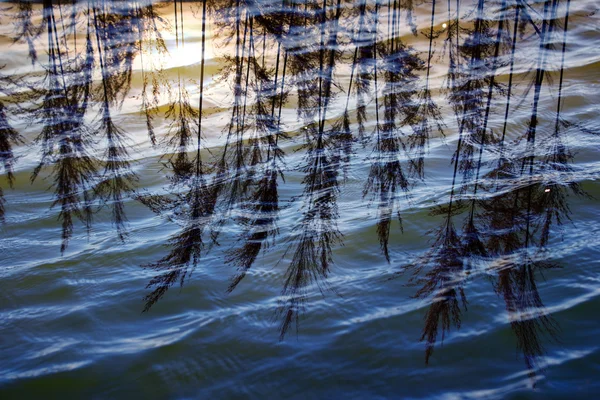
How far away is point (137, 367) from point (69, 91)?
2079 millimetres

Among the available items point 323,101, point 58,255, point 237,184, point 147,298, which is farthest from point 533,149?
point 58,255

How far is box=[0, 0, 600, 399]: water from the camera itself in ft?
5.24

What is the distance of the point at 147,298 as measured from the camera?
184 centimetres

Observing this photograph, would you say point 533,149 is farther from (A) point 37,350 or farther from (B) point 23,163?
(B) point 23,163

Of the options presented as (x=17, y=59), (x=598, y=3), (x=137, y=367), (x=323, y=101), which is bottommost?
(x=137, y=367)

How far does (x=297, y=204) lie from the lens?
2293mm

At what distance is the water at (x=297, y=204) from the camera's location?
62.9 inches

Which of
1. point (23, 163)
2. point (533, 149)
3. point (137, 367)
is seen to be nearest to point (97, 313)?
point (137, 367)

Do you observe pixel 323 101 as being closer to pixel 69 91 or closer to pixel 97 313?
pixel 69 91

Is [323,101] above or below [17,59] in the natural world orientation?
below

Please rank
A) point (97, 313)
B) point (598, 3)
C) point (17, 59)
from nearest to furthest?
1. point (97, 313)
2. point (17, 59)
3. point (598, 3)

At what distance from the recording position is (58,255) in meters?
→ 2.04

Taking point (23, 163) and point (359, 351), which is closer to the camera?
point (359, 351)

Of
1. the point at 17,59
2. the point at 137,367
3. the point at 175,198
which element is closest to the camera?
the point at 137,367
